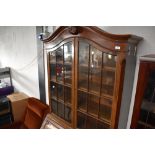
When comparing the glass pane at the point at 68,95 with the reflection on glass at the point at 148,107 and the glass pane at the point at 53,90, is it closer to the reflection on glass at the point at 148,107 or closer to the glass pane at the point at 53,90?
the glass pane at the point at 53,90

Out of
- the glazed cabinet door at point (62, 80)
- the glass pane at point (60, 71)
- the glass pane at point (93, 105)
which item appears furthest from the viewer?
the glass pane at point (60, 71)

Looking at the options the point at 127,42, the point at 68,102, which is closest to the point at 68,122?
the point at 68,102

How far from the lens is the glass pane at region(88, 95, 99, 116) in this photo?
1.38 metres

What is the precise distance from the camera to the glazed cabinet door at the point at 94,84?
1214mm

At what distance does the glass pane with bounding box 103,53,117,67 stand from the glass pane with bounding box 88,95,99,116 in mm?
371

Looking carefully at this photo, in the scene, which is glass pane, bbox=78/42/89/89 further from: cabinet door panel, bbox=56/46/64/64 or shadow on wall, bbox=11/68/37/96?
shadow on wall, bbox=11/68/37/96

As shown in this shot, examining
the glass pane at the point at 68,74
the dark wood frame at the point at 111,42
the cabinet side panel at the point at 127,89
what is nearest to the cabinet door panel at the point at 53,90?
the glass pane at the point at 68,74

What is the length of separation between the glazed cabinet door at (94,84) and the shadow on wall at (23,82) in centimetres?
142

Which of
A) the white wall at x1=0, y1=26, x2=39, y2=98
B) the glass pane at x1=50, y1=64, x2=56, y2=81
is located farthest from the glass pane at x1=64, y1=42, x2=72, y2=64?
the white wall at x1=0, y1=26, x2=39, y2=98

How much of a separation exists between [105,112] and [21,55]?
2.10m

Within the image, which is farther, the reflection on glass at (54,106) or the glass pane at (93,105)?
the reflection on glass at (54,106)
